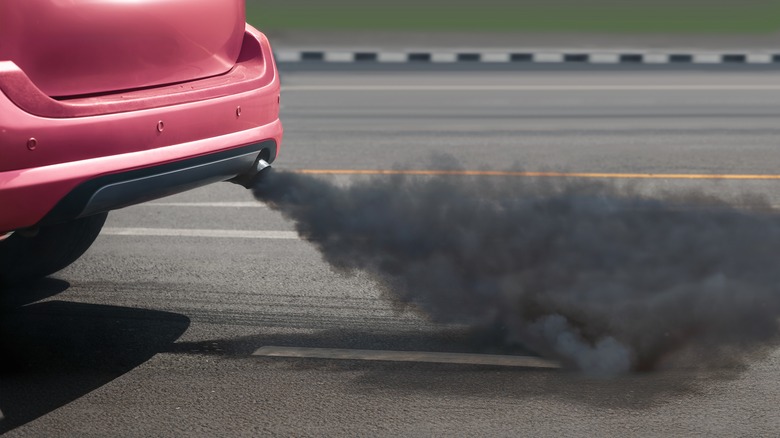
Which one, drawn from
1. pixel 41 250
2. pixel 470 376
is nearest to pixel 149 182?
pixel 470 376

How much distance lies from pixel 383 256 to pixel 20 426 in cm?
185

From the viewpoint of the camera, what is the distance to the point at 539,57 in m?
18.8

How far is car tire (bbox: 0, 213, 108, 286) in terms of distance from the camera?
5.71 metres

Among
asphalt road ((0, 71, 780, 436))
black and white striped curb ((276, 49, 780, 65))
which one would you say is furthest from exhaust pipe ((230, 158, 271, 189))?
black and white striped curb ((276, 49, 780, 65))

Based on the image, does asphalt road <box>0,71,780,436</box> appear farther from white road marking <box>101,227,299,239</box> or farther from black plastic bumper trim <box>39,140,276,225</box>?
black plastic bumper trim <box>39,140,276,225</box>

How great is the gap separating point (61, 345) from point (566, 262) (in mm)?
2298

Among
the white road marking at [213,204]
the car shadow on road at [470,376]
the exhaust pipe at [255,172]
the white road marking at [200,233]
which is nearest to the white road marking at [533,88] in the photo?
the white road marking at [213,204]

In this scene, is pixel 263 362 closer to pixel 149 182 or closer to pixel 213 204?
pixel 149 182

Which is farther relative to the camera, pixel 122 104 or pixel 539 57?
pixel 539 57

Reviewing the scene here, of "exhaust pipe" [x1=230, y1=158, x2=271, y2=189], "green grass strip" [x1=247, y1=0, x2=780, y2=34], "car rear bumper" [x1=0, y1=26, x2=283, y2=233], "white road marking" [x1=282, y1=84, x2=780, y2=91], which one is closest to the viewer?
"car rear bumper" [x1=0, y1=26, x2=283, y2=233]

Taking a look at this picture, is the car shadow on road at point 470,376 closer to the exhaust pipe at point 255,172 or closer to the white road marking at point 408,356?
the white road marking at point 408,356

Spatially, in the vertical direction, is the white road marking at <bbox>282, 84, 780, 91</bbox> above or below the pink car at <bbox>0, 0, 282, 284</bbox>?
above

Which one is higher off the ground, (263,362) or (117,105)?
(117,105)

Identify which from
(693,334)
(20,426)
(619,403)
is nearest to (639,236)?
(693,334)
